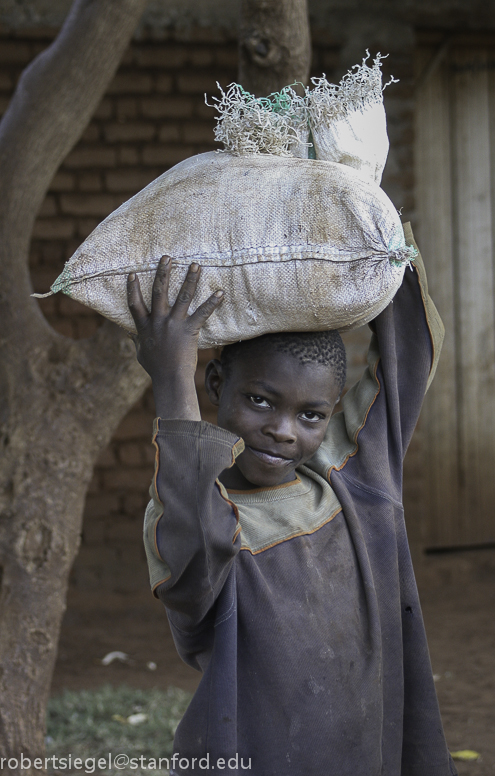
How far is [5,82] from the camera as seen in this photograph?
166 inches

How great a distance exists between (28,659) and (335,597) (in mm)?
1355

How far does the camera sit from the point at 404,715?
1636 millimetres

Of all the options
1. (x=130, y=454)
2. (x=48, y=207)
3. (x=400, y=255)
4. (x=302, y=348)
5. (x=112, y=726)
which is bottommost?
(x=112, y=726)

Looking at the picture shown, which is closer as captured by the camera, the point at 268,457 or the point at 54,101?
the point at 268,457

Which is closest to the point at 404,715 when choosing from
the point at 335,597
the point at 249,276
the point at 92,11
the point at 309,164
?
the point at 335,597

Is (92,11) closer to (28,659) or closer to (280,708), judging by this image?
(28,659)

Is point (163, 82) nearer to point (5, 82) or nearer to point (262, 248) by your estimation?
point (5, 82)

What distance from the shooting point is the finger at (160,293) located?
1.33 m

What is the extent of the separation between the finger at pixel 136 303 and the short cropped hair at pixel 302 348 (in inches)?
9.0

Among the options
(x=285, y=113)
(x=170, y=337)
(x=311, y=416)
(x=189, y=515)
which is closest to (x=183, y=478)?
(x=189, y=515)

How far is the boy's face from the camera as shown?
1434mm

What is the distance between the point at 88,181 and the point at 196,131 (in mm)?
666

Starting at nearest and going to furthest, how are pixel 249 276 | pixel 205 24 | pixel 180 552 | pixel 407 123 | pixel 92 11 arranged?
pixel 180 552 → pixel 249 276 → pixel 92 11 → pixel 205 24 → pixel 407 123

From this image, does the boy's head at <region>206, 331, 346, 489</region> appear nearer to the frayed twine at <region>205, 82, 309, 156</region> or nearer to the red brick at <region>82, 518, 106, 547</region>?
the frayed twine at <region>205, 82, 309, 156</region>
